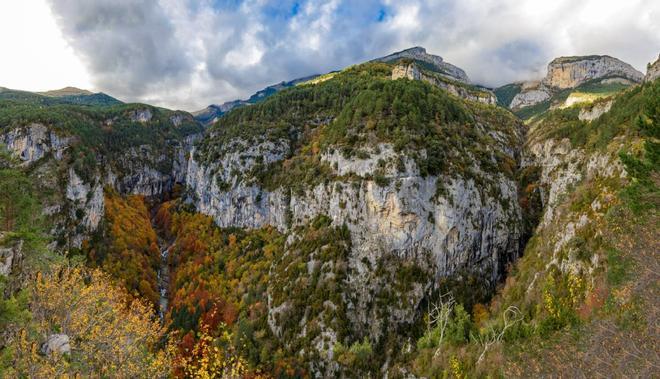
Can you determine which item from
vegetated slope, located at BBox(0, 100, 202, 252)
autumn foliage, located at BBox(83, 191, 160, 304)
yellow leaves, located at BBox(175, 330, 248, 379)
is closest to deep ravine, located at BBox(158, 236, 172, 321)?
autumn foliage, located at BBox(83, 191, 160, 304)

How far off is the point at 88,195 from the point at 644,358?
139393 mm

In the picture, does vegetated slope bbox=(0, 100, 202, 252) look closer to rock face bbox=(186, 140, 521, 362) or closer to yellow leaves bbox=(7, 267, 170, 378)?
yellow leaves bbox=(7, 267, 170, 378)

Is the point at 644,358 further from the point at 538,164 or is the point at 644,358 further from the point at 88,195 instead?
the point at 88,195

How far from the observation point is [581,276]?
48125 mm

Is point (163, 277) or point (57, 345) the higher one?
point (57, 345)

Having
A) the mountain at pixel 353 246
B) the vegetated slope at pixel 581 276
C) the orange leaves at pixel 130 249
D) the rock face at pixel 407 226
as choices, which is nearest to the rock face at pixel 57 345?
the mountain at pixel 353 246

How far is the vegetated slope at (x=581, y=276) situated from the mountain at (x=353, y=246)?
0.23 metres

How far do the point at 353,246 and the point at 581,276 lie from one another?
42.6 metres

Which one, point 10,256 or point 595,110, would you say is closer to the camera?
point 10,256

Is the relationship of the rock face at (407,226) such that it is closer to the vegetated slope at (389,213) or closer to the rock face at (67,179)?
the vegetated slope at (389,213)

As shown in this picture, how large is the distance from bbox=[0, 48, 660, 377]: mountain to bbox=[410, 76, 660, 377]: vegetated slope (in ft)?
0.76

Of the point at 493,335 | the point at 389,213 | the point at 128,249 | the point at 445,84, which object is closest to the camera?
the point at 493,335

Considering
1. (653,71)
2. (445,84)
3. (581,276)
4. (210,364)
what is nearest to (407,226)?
(581,276)

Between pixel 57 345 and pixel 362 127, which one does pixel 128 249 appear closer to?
pixel 362 127
